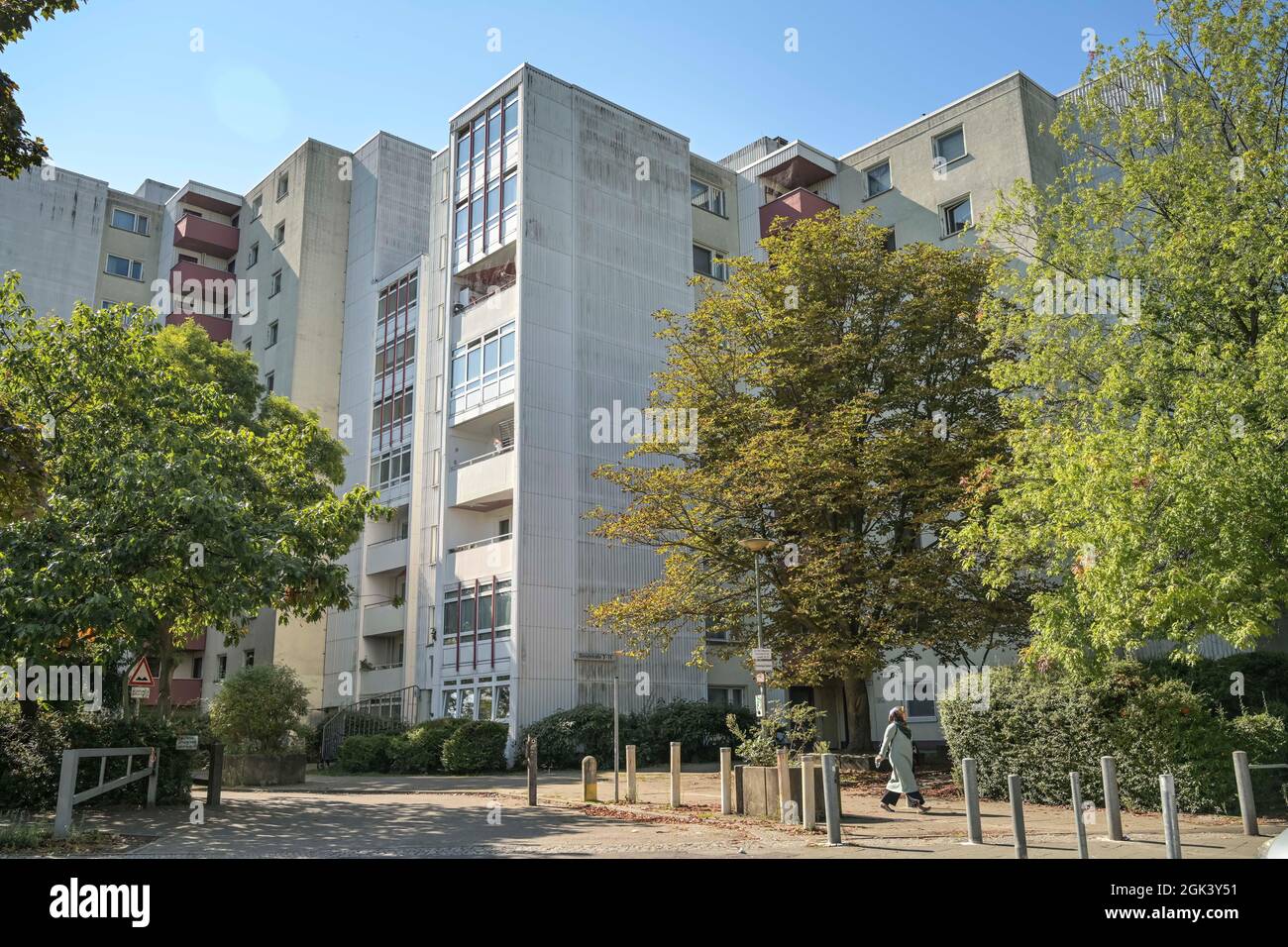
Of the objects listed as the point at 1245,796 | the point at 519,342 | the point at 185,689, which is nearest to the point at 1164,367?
the point at 1245,796

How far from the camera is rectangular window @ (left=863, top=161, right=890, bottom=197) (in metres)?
40.2

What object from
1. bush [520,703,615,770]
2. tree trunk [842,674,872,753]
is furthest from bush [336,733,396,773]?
tree trunk [842,674,872,753]

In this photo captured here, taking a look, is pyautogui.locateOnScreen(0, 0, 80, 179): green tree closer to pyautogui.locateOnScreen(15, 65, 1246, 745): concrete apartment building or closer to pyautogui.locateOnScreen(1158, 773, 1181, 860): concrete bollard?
pyautogui.locateOnScreen(1158, 773, 1181, 860): concrete bollard

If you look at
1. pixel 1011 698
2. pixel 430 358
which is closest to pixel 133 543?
pixel 1011 698

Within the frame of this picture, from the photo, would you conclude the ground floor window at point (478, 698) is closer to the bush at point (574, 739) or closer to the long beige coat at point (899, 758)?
the bush at point (574, 739)

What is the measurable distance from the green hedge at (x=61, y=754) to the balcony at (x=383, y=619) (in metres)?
19.4

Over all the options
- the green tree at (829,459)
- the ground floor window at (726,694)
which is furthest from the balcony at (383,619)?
the green tree at (829,459)

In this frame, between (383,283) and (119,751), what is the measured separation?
3143cm

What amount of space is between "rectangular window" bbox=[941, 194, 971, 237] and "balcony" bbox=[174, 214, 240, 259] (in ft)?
120

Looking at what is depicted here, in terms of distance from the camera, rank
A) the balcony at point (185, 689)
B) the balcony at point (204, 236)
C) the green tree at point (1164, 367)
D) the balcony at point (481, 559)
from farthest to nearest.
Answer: the balcony at point (204, 236), the balcony at point (185, 689), the balcony at point (481, 559), the green tree at point (1164, 367)

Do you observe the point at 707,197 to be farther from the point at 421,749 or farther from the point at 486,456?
the point at 421,749

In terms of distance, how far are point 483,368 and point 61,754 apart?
73.6ft

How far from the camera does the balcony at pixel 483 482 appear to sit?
111 ft
